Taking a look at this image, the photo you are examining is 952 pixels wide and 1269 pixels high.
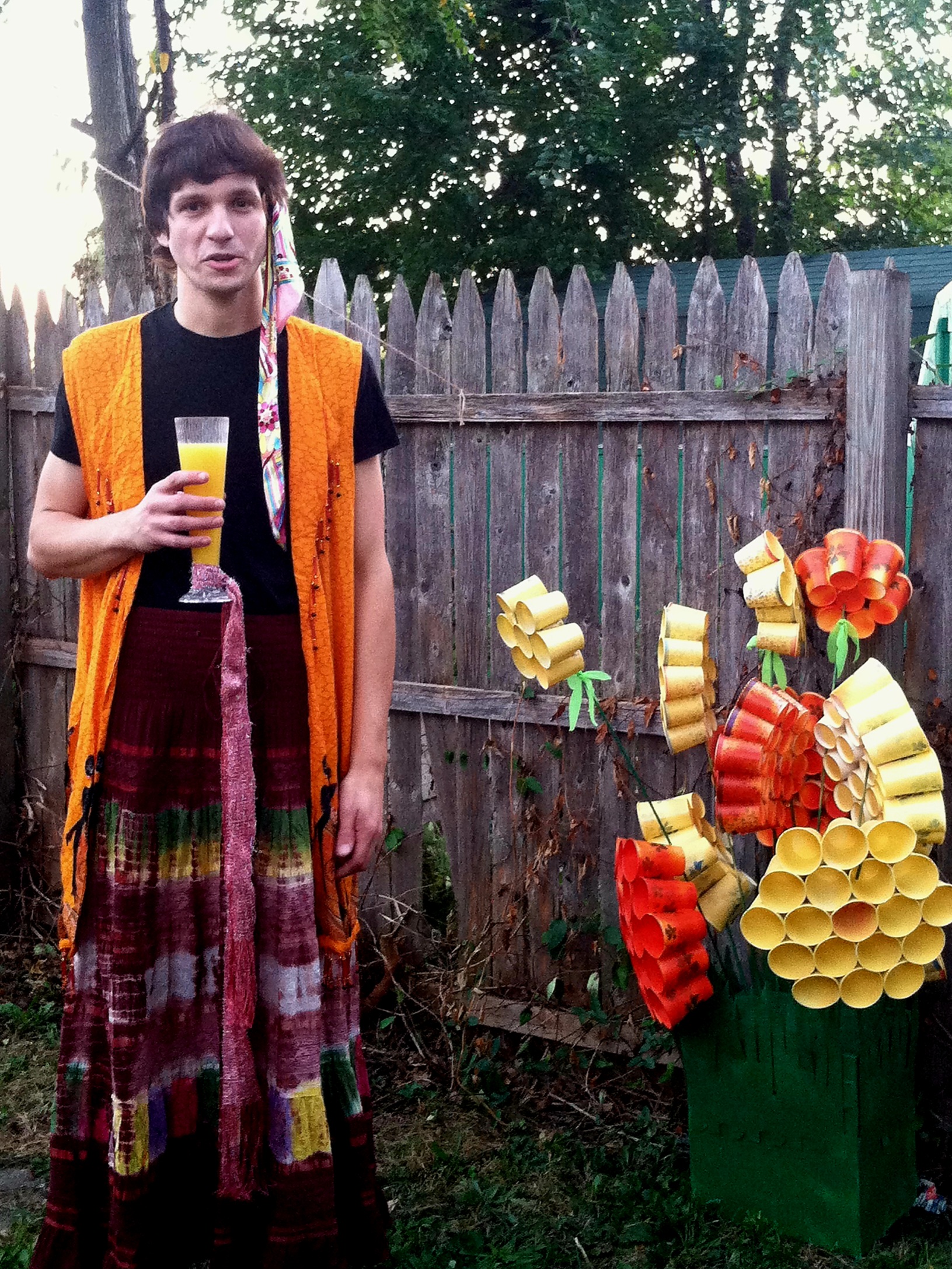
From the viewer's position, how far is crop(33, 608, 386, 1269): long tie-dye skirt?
2.08 meters

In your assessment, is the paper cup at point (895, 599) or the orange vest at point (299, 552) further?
the paper cup at point (895, 599)

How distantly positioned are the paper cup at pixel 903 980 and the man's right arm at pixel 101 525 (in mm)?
1465

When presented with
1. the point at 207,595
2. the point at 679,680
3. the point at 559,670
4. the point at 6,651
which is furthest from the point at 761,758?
the point at 6,651

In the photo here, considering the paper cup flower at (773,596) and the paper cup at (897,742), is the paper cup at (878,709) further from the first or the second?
the paper cup flower at (773,596)

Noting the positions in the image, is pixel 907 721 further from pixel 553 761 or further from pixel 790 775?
pixel 553 761

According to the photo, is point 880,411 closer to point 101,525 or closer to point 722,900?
point 722,900

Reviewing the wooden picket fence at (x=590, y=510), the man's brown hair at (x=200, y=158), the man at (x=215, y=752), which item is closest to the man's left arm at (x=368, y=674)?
the man at (x=215, y=752)

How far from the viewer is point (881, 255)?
551 inches

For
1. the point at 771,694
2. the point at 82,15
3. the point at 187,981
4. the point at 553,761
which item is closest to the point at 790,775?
the point at 771,694

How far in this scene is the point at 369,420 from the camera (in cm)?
222

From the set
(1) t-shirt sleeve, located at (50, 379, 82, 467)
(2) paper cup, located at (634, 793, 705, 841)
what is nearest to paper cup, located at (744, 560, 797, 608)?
(2) paper cup, located at (634, 793, 705, 841)

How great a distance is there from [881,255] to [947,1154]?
12.7m

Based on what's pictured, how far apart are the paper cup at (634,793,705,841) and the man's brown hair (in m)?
1.41

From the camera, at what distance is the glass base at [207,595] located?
1.98 m
